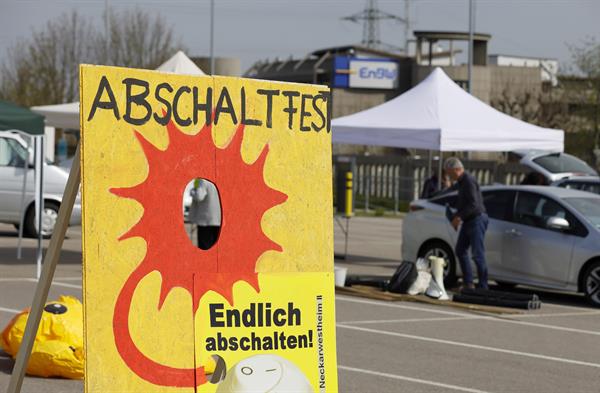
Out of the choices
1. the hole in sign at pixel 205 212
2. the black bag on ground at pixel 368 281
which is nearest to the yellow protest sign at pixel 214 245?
the hole in sign at pixel 205 212

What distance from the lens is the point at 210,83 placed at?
557cm

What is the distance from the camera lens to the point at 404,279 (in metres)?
15.1

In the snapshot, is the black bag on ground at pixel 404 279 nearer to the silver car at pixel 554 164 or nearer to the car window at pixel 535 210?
the car window at pixel 535 210

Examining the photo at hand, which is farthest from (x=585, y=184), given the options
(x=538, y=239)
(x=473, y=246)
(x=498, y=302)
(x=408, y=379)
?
(x=408, y=379)

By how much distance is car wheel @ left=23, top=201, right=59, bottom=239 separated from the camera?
2200 centimetres

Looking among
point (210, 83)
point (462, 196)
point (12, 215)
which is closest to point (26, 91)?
point (12, 215)

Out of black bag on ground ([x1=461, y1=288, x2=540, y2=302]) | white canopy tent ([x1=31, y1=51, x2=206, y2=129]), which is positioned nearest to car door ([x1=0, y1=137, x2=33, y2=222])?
white canopy tent ([x1=31, y1=51, x2=206, y2=129])

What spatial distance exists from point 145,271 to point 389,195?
3626 cm

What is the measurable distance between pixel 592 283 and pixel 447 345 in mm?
4230

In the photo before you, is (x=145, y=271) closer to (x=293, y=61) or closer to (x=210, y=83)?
(x=210, y=83)

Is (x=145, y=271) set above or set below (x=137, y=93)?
below

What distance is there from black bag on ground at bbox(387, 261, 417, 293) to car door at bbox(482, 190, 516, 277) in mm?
1306

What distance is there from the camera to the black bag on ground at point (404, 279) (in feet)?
49.4

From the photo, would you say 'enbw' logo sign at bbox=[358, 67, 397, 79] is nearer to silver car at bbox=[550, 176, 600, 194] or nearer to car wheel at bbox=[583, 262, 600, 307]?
silver car at bbox=[550, 176, 600, 194]
